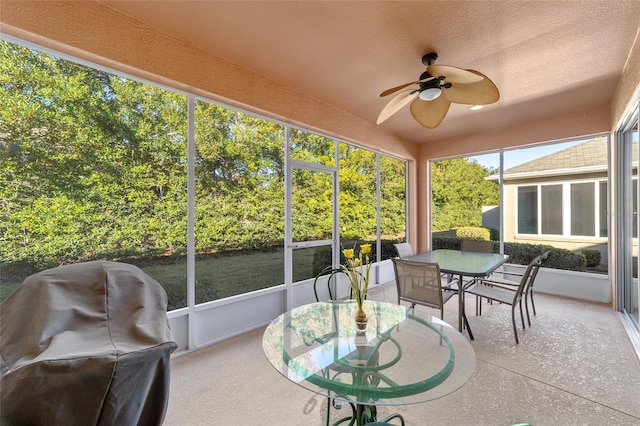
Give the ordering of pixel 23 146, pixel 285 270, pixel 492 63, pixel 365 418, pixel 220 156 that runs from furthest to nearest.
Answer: pixel 285 270, pixel 220 156, pixel 492 63, pixel 23 146, pixel 365 418

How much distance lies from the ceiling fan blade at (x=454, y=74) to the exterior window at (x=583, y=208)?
3.56m

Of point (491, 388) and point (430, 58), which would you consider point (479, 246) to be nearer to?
point (491, 388)

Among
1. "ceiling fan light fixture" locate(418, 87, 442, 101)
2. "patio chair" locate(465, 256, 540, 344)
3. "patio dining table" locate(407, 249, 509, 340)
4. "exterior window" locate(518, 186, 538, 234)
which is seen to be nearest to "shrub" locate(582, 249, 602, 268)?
"exterior window" locate(518, 186, 538, 234)

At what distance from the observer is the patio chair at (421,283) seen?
2603mm

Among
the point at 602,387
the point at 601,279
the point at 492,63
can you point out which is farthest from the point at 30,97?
the point at 601,279

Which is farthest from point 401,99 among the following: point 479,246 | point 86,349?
point 479,246

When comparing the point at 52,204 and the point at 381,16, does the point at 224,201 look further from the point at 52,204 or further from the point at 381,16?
the point at 381,16

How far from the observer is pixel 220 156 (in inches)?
112

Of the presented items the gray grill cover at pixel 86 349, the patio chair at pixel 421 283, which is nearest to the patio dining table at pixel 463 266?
the patio chair at pixel 421 283

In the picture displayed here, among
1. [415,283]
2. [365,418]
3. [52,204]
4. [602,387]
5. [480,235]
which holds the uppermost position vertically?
[52,204]

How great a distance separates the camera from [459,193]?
530 centimetres

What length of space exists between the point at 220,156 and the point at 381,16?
1.94 meters

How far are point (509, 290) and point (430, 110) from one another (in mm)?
2195

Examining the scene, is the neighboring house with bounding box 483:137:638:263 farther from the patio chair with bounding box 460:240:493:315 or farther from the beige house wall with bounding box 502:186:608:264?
the patio chair with bounding box 460:240:493:315
